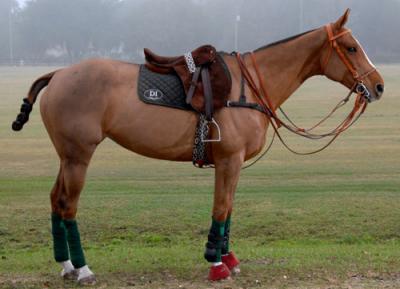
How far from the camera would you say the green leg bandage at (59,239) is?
827cm

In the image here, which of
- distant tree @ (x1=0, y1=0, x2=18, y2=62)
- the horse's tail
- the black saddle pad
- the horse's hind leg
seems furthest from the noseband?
distant tree @ (x1=0, y1=0, x2=18, y2=62)

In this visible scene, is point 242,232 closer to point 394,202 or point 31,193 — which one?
point 394,202

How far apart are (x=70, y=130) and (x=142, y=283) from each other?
1.69 meters

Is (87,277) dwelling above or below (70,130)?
below

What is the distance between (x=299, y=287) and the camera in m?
7.89

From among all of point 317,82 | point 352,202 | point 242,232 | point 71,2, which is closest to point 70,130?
point 242,232

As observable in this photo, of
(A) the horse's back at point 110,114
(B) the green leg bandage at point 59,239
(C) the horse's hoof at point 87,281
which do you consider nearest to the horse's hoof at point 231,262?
(A) the horse's back at point 110,114

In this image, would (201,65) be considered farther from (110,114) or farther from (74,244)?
(74,244)

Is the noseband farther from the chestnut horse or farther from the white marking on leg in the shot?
the white marking on leg

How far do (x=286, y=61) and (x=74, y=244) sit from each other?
293cm

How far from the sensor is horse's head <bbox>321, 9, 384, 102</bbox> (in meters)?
8.41

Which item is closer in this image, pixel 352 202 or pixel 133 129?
pixel 133 129

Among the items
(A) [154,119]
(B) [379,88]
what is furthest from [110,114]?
(B) [379,88]

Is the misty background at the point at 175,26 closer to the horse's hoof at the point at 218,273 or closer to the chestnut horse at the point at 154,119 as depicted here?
the chestnut horse at the point at 154,119
